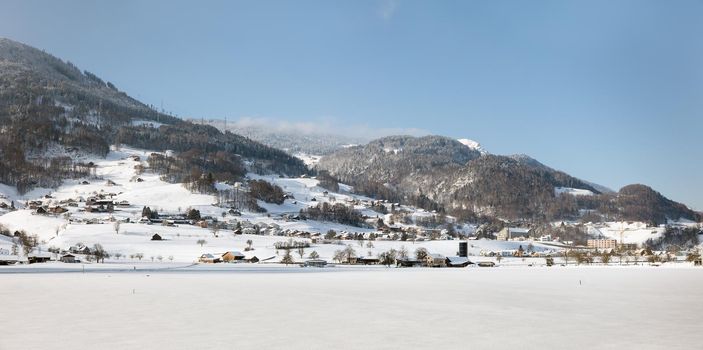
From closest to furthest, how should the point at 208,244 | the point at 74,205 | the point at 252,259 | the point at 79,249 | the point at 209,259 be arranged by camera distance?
the point at 209,259 → the point at 252,259 → the point at 79,249 → the point at 208,244 → the point at 74,205

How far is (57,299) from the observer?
30.3m

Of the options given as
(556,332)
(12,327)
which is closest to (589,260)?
(556,332)

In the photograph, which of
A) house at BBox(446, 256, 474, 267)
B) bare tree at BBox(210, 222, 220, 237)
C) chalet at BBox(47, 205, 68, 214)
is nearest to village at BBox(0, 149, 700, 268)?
house at BBox(446, 256, 474, 267)

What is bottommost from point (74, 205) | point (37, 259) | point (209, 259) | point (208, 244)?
point (209, 259)

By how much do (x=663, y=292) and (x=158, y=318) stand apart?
32.0 meters

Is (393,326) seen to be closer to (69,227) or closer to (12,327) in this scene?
(12,327)

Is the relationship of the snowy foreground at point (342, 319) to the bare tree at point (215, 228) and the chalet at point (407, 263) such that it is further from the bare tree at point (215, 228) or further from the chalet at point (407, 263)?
the bare tree at point (215, 228)

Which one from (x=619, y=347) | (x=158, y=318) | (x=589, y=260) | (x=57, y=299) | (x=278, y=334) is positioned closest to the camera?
(x=619, y=347)

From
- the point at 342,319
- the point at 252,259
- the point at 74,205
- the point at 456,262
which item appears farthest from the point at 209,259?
the point at 74,205

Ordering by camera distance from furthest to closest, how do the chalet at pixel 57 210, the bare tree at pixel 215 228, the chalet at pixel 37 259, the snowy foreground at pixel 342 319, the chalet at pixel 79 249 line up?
the chalet at pixel 57 210
the bare tree at pixel 215 228
the chalet at pixel 79 249
the chalet at pixel 37 259
the snowy foreground at pixel 342 319

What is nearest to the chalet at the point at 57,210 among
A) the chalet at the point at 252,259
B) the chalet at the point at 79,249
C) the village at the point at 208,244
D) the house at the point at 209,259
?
the village at the point at 208,244

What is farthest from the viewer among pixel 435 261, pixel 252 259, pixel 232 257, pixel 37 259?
pixel 252 259

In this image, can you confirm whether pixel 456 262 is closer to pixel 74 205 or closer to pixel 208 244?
pixel 208 244

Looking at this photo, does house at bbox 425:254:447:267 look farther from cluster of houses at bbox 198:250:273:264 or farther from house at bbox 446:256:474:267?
cluster of houses at bbox 198:250:273:264
